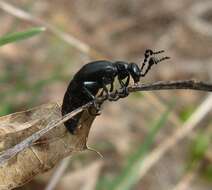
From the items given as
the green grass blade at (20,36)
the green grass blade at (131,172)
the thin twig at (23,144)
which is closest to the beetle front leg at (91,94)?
the thin twig at (23,144)

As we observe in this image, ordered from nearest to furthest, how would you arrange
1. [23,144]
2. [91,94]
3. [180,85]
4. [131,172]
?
Answer: [180,85] < [23,144] < [91,94] < [131,172]

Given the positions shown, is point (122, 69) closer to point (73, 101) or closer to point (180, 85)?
point (73, 101)

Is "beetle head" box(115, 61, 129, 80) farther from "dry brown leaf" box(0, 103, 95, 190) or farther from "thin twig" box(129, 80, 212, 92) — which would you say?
"thin twig" box(129, 80, 212, 92)

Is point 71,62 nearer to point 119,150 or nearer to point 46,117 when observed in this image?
point 119,150

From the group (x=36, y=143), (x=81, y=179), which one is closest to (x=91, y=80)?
(x=36, y=143)

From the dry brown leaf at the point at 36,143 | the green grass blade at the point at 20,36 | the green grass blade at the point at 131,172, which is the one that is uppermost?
the green grass blade at the point at 20,36

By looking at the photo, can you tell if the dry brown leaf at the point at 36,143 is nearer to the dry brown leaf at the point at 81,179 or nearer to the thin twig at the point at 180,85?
the thin twig at the point at 180,85
